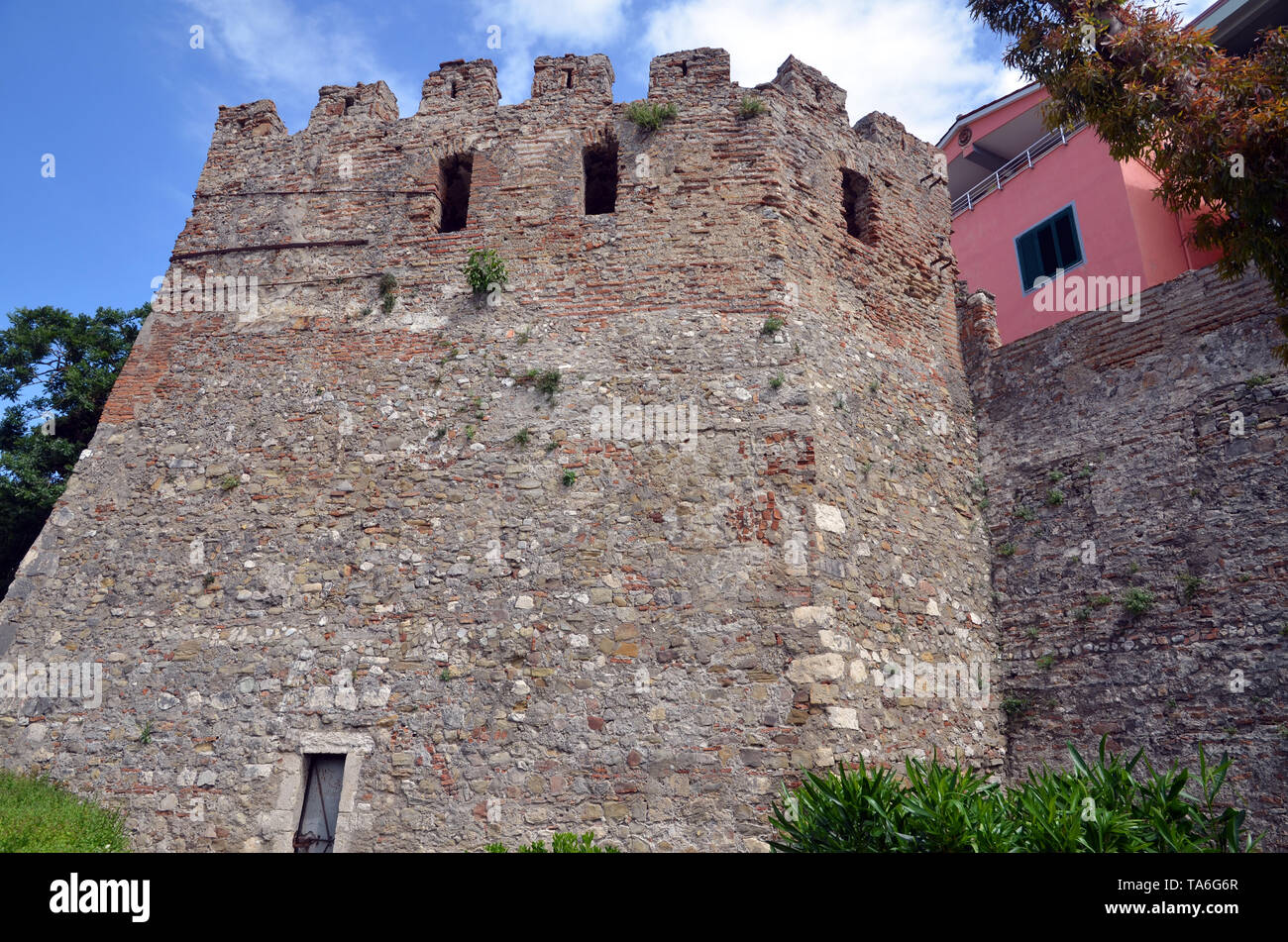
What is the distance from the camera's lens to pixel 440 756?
24.6ft

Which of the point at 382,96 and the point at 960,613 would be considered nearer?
the point at 960,613

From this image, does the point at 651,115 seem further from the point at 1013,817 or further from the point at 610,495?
the point at 1013,817

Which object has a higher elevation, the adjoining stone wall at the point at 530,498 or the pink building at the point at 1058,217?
the pink building at the point at 1058,217

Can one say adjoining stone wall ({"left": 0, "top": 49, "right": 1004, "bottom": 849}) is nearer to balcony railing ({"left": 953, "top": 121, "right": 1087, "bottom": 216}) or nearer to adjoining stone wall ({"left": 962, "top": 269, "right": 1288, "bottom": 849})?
adjoining stone wall ({"left": 962, "top": 269, "right": 1288, "bottom": 849})

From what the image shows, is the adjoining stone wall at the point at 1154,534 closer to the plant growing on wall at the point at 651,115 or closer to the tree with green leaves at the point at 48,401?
the plant growing on wall at the point at 651,115

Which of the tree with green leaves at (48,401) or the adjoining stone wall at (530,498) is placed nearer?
the adjoining stone wall at (530,498)

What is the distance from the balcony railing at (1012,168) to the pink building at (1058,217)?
0.09 ft

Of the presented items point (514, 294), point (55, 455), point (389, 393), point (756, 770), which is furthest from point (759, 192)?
point (55, 455)

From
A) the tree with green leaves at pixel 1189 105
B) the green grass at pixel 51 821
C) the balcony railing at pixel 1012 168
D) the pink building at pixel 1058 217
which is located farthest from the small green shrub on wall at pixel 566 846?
the balcony railing at pixel 1012 168

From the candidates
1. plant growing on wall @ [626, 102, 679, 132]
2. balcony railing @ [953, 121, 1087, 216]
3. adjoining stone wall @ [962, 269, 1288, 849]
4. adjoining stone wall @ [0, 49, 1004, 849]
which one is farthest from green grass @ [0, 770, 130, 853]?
balcony railing @ [953, 121, 1087, 216]

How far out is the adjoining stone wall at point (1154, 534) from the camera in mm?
7719

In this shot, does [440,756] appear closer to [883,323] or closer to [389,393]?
[389,393]
